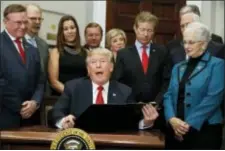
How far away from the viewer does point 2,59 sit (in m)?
3.26

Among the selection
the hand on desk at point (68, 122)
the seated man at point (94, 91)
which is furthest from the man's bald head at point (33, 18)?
the hand on desk at point (68, 122)

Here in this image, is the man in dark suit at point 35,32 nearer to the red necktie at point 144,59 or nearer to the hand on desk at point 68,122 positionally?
the red necktie at point 144,59

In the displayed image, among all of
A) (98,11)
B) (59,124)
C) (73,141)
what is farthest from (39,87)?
(98,11)

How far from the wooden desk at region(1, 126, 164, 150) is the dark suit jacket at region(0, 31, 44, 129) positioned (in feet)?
2.70

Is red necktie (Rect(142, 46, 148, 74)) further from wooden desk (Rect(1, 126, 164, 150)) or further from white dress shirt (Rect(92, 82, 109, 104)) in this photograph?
wooden desk (Rect(1, 126, 164, 150))

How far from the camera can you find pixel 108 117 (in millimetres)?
2561

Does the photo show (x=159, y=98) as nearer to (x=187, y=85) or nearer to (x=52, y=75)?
(x=187, y=85)

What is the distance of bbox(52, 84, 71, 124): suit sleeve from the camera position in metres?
→ 2.86

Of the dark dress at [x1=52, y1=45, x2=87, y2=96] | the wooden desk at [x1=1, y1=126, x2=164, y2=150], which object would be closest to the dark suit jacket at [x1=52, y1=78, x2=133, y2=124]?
the wooden desk at [x1=1, y1=126, x2=164, y2=150]

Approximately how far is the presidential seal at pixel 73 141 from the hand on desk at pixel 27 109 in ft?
3.61

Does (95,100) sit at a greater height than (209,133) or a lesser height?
greater

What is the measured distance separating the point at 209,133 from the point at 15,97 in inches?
53.0

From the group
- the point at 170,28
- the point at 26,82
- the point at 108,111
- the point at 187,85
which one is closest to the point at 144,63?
the point at 187,85

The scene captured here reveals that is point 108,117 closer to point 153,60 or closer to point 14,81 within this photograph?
point 14,81
